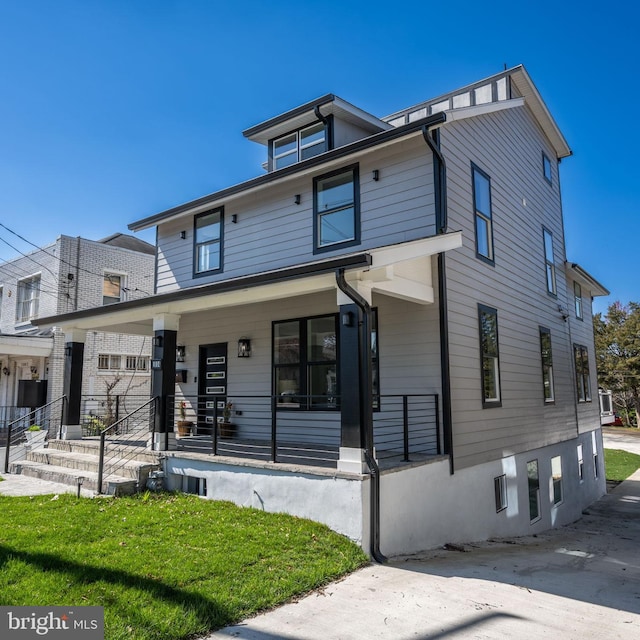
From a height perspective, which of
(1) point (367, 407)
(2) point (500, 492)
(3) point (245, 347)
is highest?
(3) point (245, 347)

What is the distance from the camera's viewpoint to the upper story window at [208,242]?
36.7ft

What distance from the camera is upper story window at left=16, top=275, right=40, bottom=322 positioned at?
61.6 ft

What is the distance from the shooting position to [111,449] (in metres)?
9.02

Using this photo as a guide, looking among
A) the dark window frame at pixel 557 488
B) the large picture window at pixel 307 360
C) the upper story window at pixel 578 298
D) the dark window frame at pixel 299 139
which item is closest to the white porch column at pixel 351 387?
the large picture window at pixel 307 360

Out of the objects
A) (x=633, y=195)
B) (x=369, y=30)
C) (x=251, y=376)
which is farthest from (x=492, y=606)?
(x=633, y=195)

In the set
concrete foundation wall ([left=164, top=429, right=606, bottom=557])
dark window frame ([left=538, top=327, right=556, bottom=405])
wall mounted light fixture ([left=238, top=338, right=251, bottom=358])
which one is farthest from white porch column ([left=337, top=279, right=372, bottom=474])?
dark window frame ([left=538, top=327, right=556, bottom=405])

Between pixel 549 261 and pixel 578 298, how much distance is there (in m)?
3.66

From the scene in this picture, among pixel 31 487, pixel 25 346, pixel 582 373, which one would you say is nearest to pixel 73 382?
pixel 31 487

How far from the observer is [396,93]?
43.9 feet

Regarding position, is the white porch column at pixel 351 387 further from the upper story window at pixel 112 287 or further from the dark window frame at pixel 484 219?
the upper story window at pixel 112 287

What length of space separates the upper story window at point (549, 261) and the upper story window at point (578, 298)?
2.67 m

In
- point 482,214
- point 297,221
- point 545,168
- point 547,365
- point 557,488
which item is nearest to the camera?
point 482,214

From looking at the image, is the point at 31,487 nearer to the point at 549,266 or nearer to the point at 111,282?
the point at 111,282

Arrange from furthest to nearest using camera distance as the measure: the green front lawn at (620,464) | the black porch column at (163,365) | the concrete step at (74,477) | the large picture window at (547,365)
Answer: the green front lawn at (620,464)
the large picture window at (547,365)
the black porch column at (163,365)
the concrete step at (74,477)
